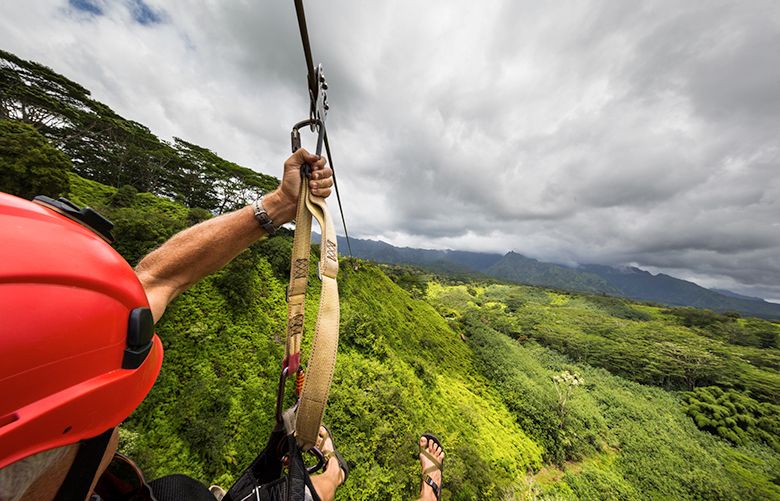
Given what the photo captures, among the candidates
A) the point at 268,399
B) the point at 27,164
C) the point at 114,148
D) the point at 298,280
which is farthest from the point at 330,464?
the point at 114,148

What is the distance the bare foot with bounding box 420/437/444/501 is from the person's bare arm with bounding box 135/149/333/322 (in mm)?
5999

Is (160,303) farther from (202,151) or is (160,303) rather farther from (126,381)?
(202,151)

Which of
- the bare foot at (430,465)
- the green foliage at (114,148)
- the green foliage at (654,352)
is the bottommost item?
the green foliage at (654,352)

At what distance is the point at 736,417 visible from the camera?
26.3 meters

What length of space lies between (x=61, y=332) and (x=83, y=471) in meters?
0.48

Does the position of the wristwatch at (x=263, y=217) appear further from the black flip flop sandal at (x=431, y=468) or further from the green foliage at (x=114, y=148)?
the green foliage at (x=114, y=148)

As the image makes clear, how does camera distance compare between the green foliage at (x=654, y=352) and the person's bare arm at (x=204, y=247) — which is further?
the green foliage at (x=654, y=352)

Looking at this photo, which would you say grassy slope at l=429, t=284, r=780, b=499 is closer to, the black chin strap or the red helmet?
the black chin strap

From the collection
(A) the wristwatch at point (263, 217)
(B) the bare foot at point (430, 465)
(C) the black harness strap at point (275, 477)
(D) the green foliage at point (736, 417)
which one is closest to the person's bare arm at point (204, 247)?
(A) the wristwatch at point (263, 217)

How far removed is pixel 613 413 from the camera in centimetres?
2200

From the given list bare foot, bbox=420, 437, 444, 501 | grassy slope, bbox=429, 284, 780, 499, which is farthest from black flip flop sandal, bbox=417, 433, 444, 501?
grassy slope, bbox=429, 284, 780, 499

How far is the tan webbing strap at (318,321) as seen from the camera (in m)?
0.85

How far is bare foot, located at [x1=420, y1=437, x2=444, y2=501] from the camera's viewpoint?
516cm

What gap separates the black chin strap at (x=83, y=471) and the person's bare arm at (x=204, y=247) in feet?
2.82
